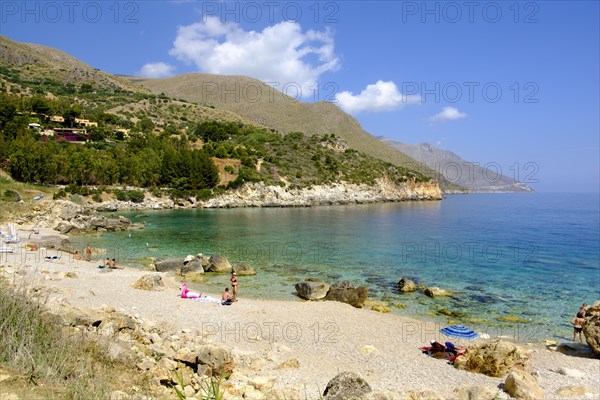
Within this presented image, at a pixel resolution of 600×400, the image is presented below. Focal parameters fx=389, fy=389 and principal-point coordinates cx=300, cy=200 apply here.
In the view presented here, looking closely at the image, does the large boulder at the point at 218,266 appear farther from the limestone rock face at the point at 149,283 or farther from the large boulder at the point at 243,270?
the limestone rock face at the point at 149,283

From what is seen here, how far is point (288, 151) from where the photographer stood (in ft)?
326

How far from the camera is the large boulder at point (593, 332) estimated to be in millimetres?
12602

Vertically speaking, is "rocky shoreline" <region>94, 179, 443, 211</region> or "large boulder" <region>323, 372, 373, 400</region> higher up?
"rocky shoreline" <region>94, 179, 443, 211</region>

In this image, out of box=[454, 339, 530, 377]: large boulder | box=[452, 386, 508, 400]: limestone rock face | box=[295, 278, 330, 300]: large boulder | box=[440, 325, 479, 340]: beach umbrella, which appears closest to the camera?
box=[452, 386, 508, 400]: limestone rock face

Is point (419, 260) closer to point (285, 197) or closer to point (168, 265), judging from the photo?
point (168, 265)

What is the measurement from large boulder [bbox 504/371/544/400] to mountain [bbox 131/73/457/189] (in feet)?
496

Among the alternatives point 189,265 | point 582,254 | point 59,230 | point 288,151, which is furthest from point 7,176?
point 582,254

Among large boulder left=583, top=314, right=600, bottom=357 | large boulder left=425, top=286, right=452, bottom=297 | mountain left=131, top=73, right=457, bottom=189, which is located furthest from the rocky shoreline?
mountain left=131, top=73, right=457, bottom=189

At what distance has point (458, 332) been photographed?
551 inches

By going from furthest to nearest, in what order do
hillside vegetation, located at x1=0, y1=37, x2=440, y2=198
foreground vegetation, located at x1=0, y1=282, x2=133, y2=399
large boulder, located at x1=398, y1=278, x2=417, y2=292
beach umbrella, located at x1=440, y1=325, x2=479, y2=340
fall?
hillside vegetation, located at x1=0, y1=37, x2=440, y2=198, large boulder, located at x1=398, y1=278, x2=417, y2=292, beach umbrella, located at x1=440, y1=325, x2=479, y2=340, foreground vegetation, located at x1=0, y1=282, x2=133, y2=399

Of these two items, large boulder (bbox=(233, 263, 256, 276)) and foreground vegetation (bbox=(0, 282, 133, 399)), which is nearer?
foreground vegetation (bbox=(0, 282, 133, 399))

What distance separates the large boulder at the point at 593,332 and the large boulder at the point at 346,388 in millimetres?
9545

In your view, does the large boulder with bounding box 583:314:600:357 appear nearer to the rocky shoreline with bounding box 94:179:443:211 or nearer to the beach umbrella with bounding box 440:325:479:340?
the beach umbrella with bounding box 440:325:479:340

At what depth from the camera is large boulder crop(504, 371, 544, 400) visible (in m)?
8.92
